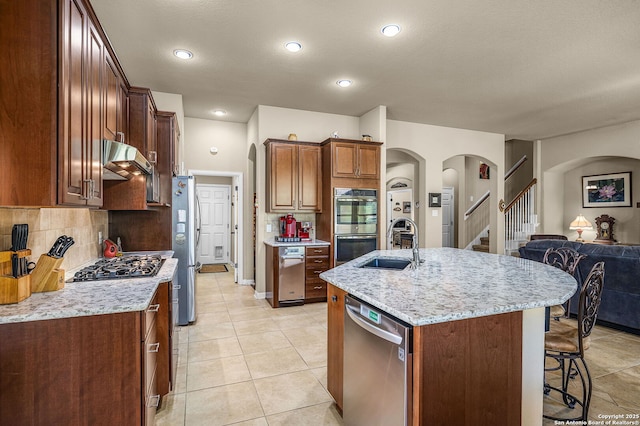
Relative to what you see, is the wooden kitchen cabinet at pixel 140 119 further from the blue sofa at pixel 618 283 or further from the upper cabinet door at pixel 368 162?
the blue sofa at pixel 618 283

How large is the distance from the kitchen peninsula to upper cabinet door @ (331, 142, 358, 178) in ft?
10.1

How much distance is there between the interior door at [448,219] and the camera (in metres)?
9.49

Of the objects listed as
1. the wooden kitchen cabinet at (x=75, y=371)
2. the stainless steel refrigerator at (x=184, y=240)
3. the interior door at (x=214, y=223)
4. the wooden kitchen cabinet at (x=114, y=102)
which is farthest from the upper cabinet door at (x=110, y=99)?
the interior door at (x=214, y=223)

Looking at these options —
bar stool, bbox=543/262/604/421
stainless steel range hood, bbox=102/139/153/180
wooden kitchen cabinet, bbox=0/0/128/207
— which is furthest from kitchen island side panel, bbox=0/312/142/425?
bar stool, bbox=543/262/604/421

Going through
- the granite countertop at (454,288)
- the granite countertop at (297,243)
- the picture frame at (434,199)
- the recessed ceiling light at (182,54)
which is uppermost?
the recessed ceiling light at (182,54)

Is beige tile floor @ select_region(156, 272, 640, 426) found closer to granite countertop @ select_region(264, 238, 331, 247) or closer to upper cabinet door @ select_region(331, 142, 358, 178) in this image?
granite countertop @ select_region(264, 238, 331, 247)

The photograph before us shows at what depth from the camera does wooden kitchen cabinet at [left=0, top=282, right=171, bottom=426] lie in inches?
54.1

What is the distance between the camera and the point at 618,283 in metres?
3.56

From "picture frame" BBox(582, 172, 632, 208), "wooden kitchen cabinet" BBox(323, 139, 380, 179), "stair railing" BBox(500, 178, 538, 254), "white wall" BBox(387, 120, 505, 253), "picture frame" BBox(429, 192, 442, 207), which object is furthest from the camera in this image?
"stair railing" BBox(500, 178, 538, 254)

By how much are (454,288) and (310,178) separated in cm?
351

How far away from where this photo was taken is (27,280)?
1.65 meters

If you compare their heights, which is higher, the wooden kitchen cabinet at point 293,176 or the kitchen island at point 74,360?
the wooden kitchen cabinet at point 293,176

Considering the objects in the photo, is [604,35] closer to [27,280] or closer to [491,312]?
[491,312]

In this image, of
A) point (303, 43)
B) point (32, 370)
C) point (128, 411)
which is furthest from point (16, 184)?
point (303, 43)
